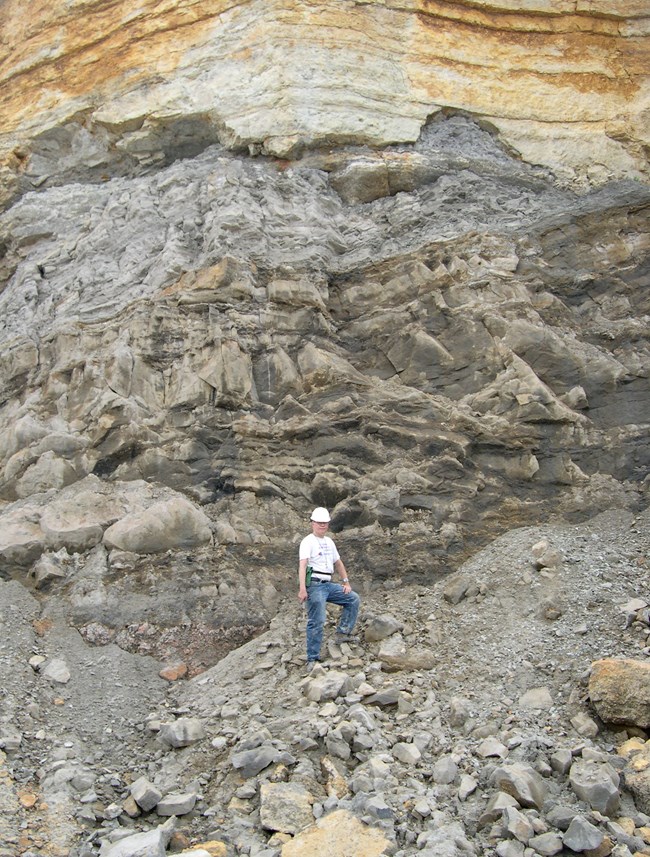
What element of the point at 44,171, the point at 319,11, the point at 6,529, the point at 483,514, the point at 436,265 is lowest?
the point at 483,514

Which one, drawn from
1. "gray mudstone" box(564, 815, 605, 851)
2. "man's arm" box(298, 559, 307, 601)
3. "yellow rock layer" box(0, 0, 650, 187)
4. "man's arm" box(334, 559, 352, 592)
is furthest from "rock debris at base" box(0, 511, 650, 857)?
"yellow rock layer" box(0, 0, 650, 187)

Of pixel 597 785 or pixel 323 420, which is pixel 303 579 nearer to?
pixel 323 420

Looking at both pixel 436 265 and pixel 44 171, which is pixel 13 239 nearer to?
pixel 44 171

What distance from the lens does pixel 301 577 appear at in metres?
6.50

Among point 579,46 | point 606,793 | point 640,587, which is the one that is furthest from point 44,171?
point 606,793

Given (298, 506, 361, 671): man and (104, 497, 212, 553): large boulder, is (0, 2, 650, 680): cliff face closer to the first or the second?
(104, 497, 212, 553): large boulder

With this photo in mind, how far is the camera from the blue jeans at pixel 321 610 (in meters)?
6.43

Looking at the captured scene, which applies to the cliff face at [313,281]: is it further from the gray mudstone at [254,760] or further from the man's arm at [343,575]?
the gray mudstone at [254,760]

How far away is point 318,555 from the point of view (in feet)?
21.9

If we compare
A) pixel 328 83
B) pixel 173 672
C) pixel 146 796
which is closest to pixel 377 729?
pixel 146 796

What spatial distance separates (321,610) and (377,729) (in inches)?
48.5

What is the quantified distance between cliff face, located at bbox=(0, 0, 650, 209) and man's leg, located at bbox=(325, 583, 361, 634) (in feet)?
23.9

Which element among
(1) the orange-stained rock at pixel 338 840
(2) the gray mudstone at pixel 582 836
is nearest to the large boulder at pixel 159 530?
(1) the orange-stained rock at pixel 338 840

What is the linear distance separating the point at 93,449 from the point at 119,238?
375cm
